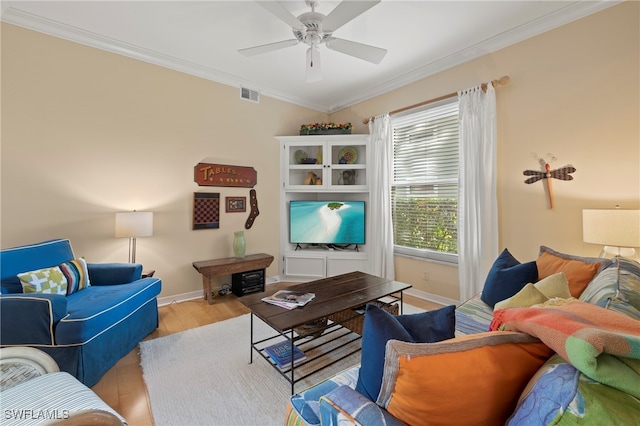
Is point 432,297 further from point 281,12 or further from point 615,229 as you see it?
point 281,12

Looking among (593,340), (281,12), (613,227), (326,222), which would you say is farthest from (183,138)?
(613,227)

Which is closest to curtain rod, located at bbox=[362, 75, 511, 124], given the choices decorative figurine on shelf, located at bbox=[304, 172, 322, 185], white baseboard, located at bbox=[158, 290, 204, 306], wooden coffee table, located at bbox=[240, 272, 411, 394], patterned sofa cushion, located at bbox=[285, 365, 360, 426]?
decorative figurine on shelf, located at bbox=[304, 172, 322, 185]

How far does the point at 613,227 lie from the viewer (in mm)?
1905

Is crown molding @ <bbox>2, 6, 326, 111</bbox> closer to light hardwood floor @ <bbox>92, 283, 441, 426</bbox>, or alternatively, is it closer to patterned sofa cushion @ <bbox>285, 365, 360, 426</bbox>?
light hardwood floor @ <bbox>92, 283, 441, 426</bbox>

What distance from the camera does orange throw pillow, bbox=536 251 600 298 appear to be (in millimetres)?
1742

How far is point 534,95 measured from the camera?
8.72 feet

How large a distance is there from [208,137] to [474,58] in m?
3.31

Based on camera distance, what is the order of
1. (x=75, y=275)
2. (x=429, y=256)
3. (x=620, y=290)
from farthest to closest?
(x=429, y=256) → (x=75, y=275) → (x=620, y=290)

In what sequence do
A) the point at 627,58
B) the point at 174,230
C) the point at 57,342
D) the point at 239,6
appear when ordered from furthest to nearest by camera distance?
1. the point at 174,230
2. the point at 239,6
3. the point at 627,58
4. the point at 57,342

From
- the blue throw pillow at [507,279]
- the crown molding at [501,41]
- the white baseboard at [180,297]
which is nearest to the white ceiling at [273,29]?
the crown molding at [501,41]

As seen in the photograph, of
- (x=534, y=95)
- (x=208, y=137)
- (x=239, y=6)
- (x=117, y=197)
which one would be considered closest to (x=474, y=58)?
(x=534, y=95)

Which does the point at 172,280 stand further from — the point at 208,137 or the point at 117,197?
the point at 208,137

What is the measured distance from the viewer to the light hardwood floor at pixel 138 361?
166cm

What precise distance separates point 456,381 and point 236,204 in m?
3.61
